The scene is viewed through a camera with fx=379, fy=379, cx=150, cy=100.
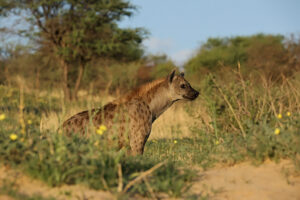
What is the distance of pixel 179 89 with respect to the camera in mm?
7316

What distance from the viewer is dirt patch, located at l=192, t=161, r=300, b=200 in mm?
3777

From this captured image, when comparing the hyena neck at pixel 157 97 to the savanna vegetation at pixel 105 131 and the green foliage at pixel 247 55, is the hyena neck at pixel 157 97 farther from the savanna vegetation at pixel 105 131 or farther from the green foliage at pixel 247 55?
the green foliage at pixel 247 55

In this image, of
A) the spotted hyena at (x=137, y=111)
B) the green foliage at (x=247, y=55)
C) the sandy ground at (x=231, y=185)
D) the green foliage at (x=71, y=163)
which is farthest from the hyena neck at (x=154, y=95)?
the green foliage at (x=247, y=55)

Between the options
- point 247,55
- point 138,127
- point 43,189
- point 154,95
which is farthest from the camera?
point 247,55

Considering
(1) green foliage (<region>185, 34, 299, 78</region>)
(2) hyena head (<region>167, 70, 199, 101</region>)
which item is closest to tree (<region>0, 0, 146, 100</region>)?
(1) green foliage (<region>185, 34, 299, 78</region>)

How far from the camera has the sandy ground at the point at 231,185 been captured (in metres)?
3.44

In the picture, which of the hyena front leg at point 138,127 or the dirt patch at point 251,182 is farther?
the hyena front leg at point 138,127

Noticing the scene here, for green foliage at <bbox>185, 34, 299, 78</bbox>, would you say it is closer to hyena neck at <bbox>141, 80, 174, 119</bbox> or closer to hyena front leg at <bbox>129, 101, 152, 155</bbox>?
hyena neck at <bbox>141, 80, 174, 119</bbox>

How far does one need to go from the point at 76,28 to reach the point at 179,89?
52.6 ft

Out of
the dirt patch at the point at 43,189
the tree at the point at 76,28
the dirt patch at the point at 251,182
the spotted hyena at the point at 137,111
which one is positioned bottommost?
the dirt patch at the point at 251,182

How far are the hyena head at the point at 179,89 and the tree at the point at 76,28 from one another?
14.5m

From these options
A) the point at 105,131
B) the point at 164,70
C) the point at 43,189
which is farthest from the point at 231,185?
the point at 164,70

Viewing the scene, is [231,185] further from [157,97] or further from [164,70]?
[164,70]

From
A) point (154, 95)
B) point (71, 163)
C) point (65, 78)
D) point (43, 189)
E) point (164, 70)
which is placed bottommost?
point (43, 189)
